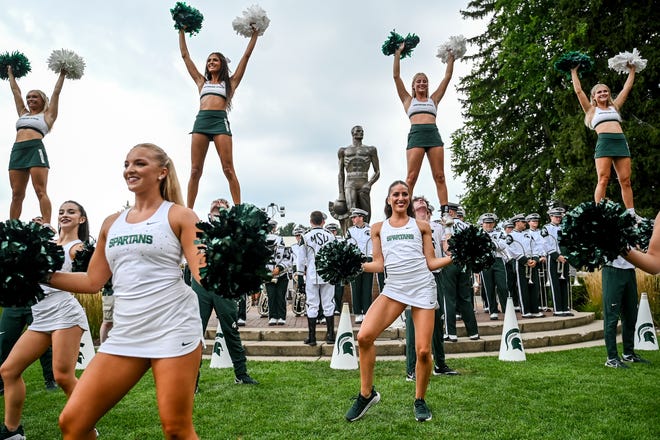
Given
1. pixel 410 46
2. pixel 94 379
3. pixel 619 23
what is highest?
pixel 619 23

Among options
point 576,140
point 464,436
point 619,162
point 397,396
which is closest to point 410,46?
point 619,162

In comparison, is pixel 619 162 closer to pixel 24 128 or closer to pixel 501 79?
pixel 24 128

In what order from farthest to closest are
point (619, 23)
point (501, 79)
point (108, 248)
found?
1. point (501, 79)
2. point (619, 23)
3. point (108, 248)

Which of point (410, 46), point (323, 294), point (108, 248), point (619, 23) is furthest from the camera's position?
point (619, 23)

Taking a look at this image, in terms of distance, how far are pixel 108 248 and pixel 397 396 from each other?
3931mm

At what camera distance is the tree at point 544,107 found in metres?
17.5

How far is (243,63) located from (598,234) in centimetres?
456

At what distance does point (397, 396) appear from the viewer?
19.1 feet

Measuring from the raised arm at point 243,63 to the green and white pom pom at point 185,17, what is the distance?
69 cm

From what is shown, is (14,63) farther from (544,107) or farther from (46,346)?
(544,107)

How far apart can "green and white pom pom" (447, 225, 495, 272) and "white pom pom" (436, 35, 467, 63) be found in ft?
10.2

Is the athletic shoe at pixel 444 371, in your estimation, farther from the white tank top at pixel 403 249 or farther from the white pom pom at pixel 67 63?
the white pom pom at pixel 67 63

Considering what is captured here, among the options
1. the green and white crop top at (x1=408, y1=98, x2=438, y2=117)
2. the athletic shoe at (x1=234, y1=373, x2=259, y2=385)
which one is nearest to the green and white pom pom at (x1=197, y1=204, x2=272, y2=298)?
the athletic shoe at (x1=234, y1=373, x2=259, y2=385)

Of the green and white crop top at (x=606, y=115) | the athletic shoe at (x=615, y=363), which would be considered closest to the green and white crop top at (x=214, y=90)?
the green and white crop top at (x=606, y=115)
